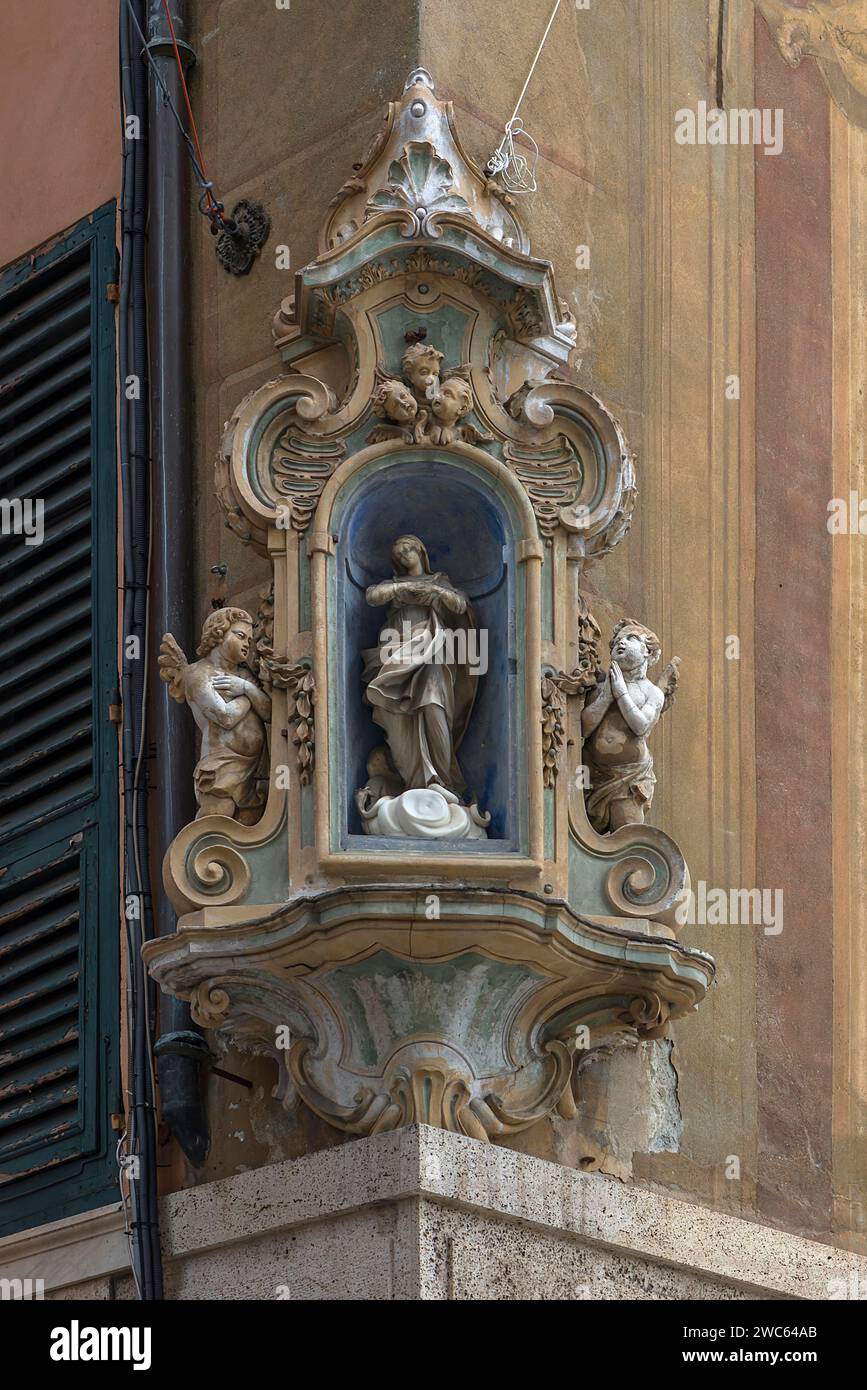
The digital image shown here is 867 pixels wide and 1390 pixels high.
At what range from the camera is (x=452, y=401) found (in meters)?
12.6

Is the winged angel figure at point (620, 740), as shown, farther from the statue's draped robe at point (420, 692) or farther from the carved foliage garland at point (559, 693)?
the statue's draped robe at point (420, 692)

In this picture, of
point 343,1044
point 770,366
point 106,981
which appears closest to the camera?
point 343,1044

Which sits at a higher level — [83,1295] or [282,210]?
[282,210]

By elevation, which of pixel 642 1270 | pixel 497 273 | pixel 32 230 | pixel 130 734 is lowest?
pixel 642 1270

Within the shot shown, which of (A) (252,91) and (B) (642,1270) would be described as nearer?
(B) (642,1270)

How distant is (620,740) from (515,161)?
215cm

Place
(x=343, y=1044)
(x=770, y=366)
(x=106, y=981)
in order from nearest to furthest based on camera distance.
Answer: (x=343, y=1044), (x=106, y=981), (x=770, y=366)

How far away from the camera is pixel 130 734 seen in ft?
43.5

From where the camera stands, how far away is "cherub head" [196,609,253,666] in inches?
488

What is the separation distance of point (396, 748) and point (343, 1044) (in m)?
0.95

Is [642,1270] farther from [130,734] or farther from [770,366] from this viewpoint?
[770,366]

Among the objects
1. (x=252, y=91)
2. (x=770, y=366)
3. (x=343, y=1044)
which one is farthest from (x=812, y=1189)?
(x=252, y=91)

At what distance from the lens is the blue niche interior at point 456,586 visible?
484 inches

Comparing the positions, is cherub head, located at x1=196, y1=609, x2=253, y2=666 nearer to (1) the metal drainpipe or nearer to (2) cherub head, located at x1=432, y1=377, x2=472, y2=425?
(1) the metal drainpipe
